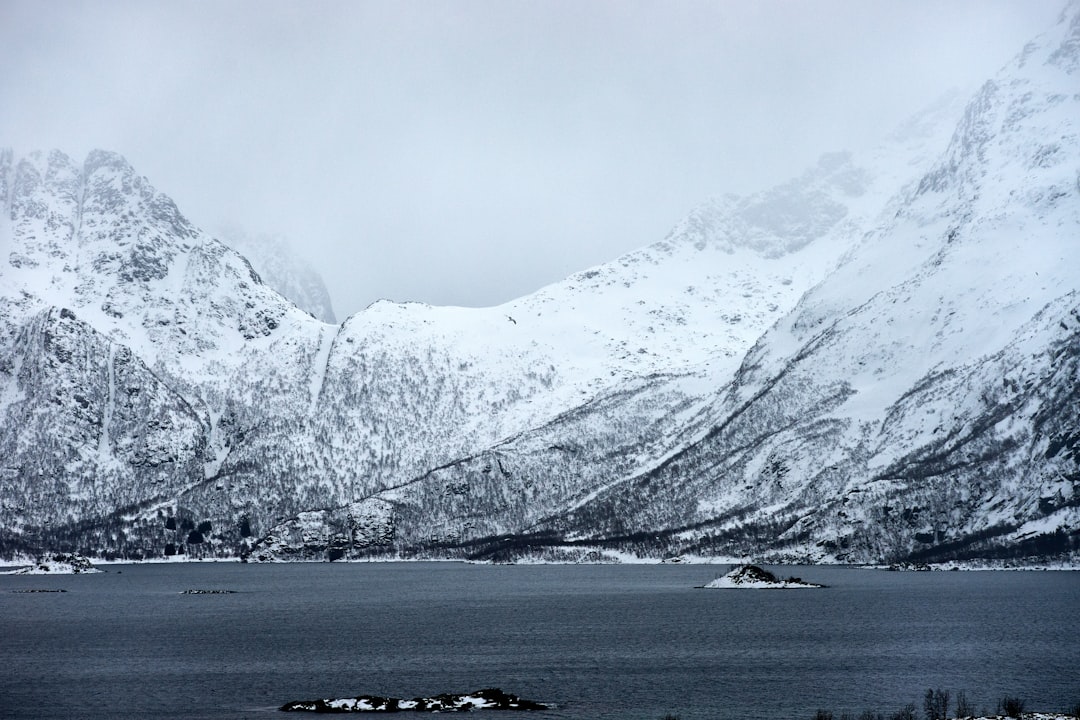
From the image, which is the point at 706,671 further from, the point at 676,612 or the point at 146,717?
the point at 676,612

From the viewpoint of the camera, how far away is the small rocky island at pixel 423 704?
332 ft

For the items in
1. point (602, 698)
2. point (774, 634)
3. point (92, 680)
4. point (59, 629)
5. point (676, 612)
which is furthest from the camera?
point (676, 612)

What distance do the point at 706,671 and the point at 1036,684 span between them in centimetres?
3175

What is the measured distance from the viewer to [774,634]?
538ft

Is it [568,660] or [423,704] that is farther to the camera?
[568,660]

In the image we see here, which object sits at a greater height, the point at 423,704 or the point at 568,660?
the point at 568,660

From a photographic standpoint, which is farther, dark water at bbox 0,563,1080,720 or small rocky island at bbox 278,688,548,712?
dark water at bbox 0,563,1080,720

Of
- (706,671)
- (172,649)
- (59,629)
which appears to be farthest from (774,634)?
(59,629)

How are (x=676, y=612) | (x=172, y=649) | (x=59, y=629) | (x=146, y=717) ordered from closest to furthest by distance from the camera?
(x=146, y=717) < (x=172, y=649) < (x=59, y=629) < (x=676, y=612)

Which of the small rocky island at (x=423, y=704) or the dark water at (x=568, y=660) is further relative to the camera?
the dark water at (x=568, y=660)

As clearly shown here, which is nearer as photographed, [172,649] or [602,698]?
[602,698]

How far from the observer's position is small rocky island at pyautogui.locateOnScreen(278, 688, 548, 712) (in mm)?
101075

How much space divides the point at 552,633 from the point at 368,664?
1539 inches

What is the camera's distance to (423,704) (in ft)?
336
